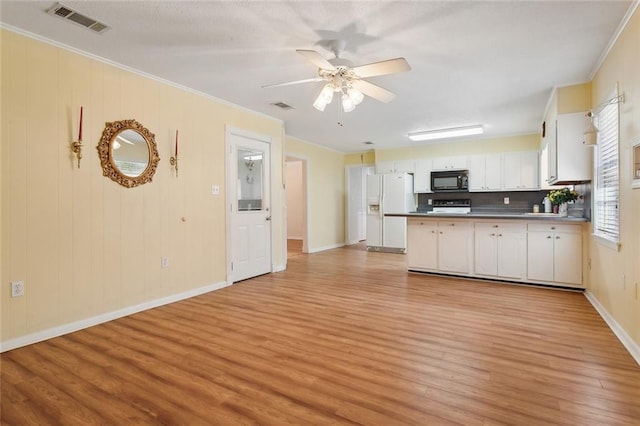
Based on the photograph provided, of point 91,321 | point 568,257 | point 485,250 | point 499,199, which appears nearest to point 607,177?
point 568,257

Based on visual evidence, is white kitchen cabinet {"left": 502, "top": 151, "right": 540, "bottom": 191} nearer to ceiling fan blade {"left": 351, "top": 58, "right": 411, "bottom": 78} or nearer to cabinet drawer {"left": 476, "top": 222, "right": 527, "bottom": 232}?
cabinet drawer {"left": 476, "top": 222, "right": 527, "bottom": 232}

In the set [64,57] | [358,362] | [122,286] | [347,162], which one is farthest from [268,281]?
[347,162]

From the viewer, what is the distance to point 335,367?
225 centimetres

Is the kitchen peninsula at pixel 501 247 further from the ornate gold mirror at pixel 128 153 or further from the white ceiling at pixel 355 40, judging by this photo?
the ornate gold mirror at pixel 128 153

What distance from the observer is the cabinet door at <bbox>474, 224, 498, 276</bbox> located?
4.65 meters

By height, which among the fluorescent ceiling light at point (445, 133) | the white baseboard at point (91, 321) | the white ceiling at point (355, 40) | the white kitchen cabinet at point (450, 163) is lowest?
the white baseboard at point (91, 321)

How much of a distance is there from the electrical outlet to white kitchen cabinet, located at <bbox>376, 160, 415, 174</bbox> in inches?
274

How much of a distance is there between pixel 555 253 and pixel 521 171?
9.57 feet

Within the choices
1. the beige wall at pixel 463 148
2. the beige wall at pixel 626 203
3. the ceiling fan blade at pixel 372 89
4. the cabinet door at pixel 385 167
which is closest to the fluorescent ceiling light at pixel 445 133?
the beige wall at pixel 463 148

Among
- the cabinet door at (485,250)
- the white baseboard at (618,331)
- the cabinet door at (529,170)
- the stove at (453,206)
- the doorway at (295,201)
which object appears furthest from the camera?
the doorway at (295,201)

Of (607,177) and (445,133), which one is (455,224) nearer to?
(607,177)

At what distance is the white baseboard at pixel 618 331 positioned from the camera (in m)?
2.36

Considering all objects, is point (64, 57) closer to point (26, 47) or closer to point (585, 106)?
point (26, 47)

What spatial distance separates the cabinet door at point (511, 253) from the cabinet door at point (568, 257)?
36 centimetres
